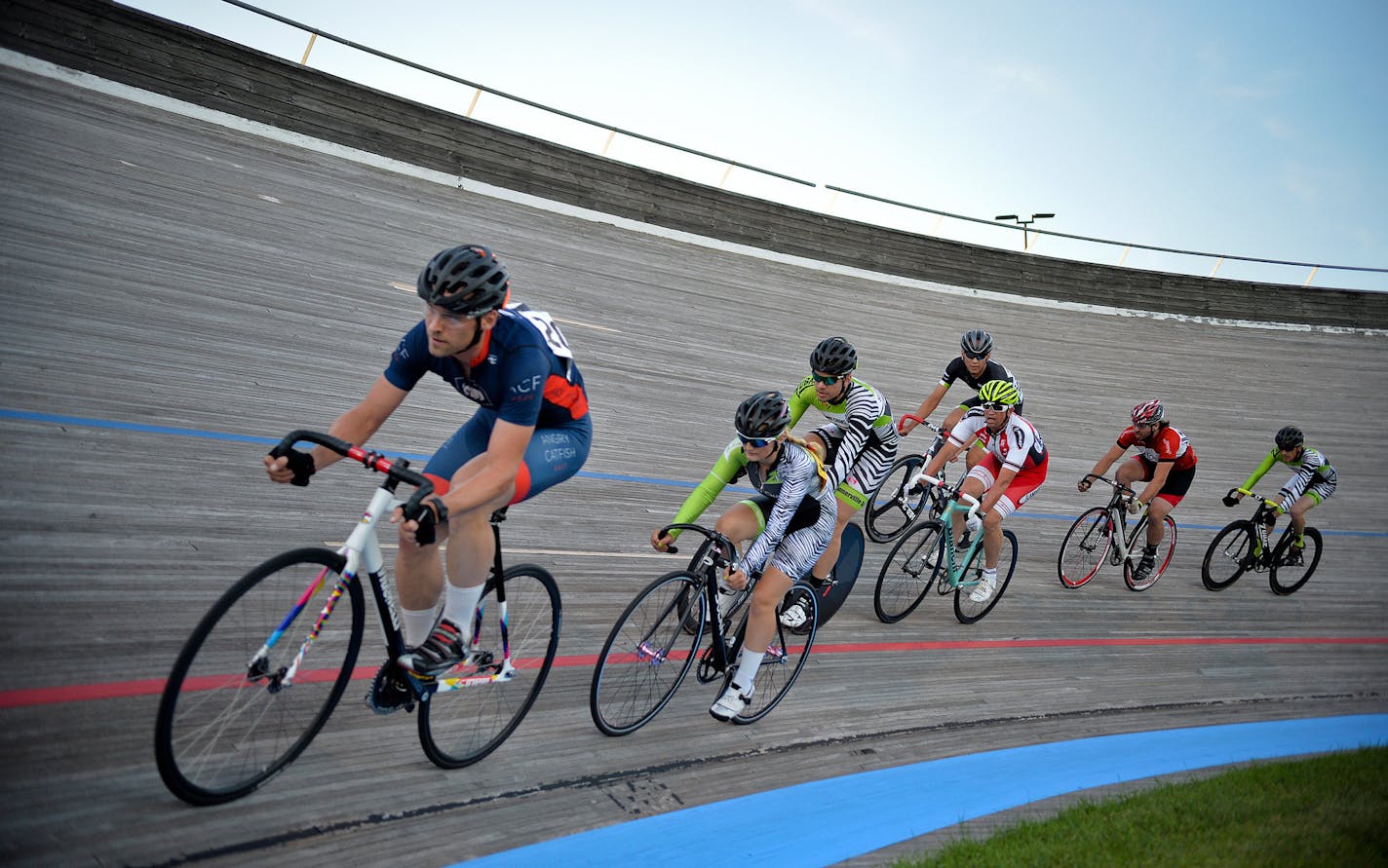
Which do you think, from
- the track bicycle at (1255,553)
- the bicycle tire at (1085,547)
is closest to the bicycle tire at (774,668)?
the bicycle tire at (1085,547)

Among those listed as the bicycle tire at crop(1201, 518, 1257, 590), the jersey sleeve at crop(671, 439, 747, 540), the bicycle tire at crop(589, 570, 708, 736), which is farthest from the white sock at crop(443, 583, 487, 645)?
the bicycle tire at crop(1201, 518, 1257, 590)

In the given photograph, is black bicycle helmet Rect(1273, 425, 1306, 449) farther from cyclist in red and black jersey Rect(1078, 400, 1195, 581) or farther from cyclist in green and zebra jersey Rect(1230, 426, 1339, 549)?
cyclist in red and black jersey Rect(1078, 400, 1195, 581)

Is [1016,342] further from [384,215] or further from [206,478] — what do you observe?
[206,478]

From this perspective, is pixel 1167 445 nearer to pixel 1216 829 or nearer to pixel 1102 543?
pixel 1102 543

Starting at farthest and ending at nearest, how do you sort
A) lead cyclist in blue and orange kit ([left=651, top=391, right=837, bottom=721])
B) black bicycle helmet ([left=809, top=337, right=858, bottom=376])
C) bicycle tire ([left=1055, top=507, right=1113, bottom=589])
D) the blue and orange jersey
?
bicycle tire ([left=1055, top=507, right=1113, bottom=589]) < black bicycle helmet ([left=809, top=337, right=858, bottom=376]) < lead cyclist in blue and orange kit ([left=651, top=391, right=837, bottom=721]) < the blue and orange jersey

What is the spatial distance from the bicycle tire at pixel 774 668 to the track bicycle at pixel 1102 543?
3.67m

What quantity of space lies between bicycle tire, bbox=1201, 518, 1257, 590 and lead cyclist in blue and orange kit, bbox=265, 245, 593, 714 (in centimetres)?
695

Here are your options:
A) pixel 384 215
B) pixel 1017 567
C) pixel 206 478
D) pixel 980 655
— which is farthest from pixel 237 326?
pixel 1017 567

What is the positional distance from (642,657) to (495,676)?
642mm

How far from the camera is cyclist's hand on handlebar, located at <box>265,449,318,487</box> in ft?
7.59

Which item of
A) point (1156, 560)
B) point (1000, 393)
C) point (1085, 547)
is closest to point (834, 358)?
point (1000, 393)

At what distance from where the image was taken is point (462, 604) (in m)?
2.73

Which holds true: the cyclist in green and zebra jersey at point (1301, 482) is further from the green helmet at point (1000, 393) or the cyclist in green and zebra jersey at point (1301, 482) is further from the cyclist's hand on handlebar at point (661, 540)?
the cyclist's hand on handlebar at point (661, 540)

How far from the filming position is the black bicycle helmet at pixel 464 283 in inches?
95.9
